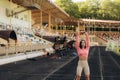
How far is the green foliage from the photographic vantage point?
126375 millimetres

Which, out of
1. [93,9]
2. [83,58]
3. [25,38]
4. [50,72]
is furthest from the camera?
[93,9]

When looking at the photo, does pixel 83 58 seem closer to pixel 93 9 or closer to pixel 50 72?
pixel 50 72

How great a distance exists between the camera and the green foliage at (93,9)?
126m

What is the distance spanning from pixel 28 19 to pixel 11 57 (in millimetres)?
28994

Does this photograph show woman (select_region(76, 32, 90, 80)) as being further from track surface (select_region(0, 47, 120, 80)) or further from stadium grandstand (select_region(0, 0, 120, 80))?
stadium grandstand (select_region(0, 0, 120, 80))

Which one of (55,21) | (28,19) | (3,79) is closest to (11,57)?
(3,79)

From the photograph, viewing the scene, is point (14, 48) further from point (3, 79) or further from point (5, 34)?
point (3, 79)

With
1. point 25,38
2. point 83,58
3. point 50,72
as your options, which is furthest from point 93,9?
point 83,58

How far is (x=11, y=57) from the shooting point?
82.0 feet

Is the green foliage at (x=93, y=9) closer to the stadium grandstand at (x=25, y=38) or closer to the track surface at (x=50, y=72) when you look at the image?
the stadium grandstand at (x=25, y=38)

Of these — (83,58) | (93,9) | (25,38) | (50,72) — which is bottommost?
(50,72)

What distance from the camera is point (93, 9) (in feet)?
435

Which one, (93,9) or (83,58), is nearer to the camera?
(83,58)

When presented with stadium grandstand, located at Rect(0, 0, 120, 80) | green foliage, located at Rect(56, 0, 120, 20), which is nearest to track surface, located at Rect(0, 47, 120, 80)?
stadium grandstand, located at Rect(0, 0, 120, 80)
